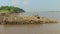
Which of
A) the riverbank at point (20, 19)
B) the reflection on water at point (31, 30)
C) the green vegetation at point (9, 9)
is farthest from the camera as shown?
the riverbank at point (20, 19)

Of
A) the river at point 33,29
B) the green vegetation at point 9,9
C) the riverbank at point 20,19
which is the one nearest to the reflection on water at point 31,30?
the river at point 33,29

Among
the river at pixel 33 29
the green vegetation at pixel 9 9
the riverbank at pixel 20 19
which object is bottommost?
the river at pixel 33 29

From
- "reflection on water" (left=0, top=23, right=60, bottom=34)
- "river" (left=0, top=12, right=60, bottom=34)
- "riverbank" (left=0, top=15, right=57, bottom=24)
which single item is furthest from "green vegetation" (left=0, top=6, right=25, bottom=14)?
"reflection on water" (left=0, top=23, right=60, bottom=34)

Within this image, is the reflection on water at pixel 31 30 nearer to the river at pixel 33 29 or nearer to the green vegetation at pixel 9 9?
the river at pixel 33 29

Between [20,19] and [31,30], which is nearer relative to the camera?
[31,30]

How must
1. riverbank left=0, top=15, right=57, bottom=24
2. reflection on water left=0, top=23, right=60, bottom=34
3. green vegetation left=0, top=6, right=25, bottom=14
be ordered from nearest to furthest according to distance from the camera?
reflection on water left=0, top=23, right=60, bottom=34 → green vegetation left=0, top=6, right=25, bottom=14 → riverbank left=0, top=15, right=57, bottom=24

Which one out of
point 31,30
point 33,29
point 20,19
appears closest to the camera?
point 31,30

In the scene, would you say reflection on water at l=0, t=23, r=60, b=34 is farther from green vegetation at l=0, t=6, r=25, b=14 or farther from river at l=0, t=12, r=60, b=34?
green vegetation at l=0, t=6, r=25, b=14

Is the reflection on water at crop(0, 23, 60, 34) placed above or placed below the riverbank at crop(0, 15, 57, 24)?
below

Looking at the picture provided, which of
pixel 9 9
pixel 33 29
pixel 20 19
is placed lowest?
pixel 33 29

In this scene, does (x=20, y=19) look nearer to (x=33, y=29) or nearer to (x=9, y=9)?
(x=9, y=9)

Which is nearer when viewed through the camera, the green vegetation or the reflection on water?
the reflection on water

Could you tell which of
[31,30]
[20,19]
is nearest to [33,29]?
[31,30]

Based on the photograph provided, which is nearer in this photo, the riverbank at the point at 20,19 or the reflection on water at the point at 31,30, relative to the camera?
the reflection on water at the point at 31,30
